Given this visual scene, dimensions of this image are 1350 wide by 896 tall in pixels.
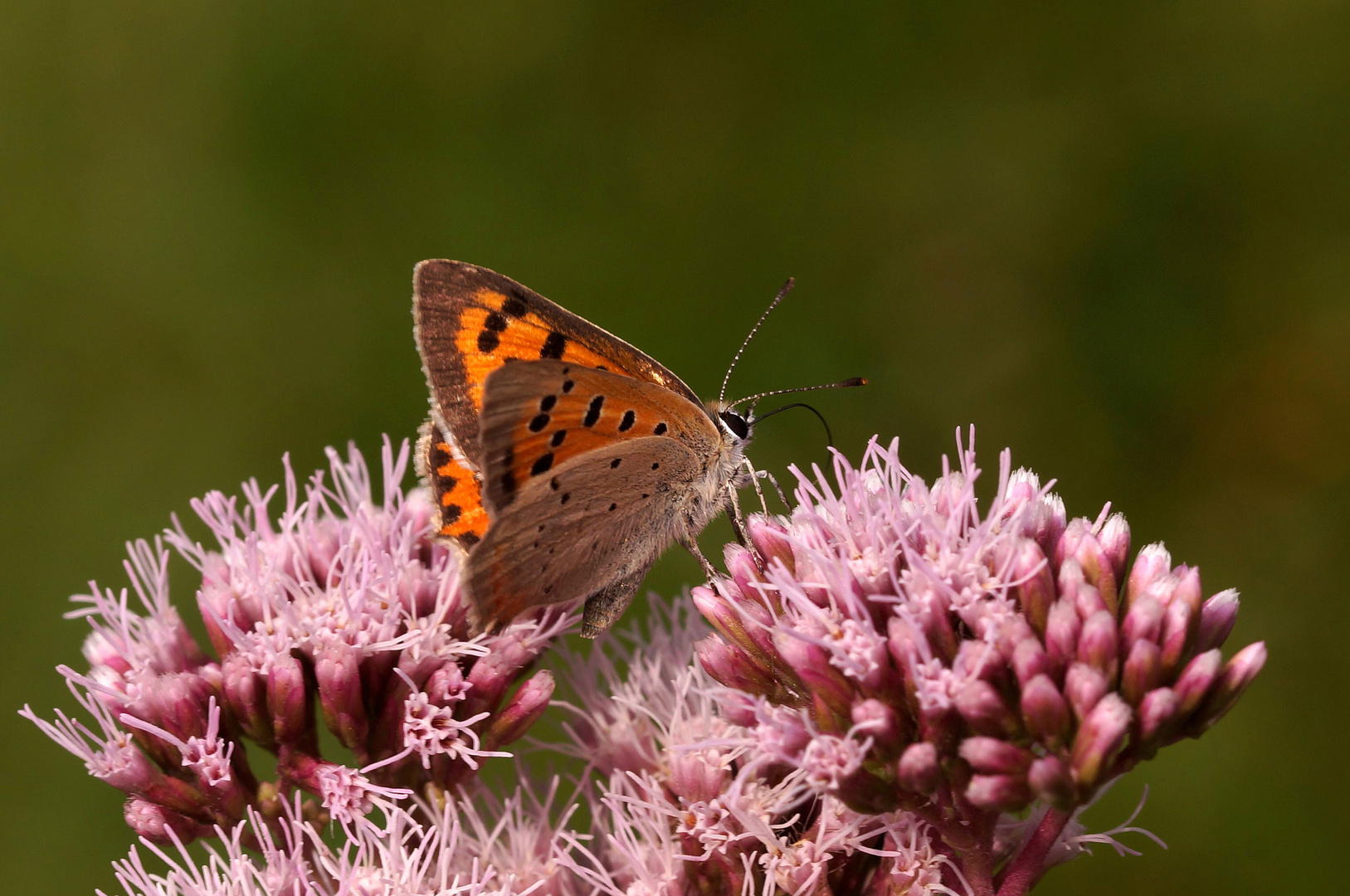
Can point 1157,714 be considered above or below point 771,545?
below

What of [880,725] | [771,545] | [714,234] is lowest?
[880,725]

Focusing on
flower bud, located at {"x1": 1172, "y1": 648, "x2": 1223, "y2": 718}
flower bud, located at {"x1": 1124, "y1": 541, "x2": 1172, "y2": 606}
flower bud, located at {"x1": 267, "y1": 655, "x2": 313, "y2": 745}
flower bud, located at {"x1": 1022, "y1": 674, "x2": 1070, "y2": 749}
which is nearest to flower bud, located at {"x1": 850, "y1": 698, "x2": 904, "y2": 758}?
flower bud, located at {"x1": 1022, "y1": 674, "x2": 1070, "y2": 749}

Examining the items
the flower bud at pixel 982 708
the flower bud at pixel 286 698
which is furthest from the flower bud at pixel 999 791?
the flower bud at pixel 286 698

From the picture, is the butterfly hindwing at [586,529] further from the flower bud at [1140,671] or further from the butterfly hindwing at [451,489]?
the flower bud at [1140,671]

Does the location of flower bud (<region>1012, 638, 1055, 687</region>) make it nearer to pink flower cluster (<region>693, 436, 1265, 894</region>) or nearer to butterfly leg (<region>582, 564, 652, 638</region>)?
pink flower cluster (<region>693, 436, 1265, 894</region>)

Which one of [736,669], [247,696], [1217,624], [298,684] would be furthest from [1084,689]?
[247,696]

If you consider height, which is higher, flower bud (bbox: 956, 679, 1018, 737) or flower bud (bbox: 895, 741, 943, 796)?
flower bud (bbox: 956, 679, 1018, 737)

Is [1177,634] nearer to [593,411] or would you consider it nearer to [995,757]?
[995,757]
